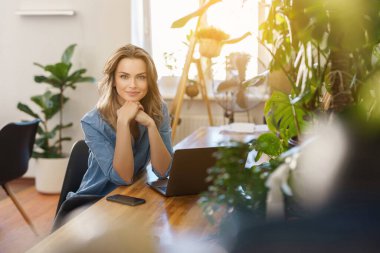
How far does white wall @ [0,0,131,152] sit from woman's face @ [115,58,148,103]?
2.93 metres

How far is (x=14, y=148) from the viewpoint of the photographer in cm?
323

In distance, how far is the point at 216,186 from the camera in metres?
0.85

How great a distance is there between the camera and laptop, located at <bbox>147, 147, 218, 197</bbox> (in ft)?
5.36

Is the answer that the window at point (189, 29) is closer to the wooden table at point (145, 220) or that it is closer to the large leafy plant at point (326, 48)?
the wooden table at point (145, 220)

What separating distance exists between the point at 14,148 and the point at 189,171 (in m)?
1.86

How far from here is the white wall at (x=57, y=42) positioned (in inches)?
199

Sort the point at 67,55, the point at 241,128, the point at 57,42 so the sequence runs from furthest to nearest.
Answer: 1. the point at 57,42
2. the point at 67,55
3. the point at 241,128

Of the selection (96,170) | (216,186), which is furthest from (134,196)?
(216,186)

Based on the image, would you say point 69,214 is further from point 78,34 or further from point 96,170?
point 78,34

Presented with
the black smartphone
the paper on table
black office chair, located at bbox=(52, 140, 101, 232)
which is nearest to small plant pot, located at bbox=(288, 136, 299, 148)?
the black smartphone

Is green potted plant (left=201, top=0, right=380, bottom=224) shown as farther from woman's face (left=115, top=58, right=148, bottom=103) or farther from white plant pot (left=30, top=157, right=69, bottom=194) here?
white plant pot (left=30, top=157, right=69, bottom=194)

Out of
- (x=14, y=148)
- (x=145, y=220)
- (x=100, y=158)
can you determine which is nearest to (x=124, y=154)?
(x=100, y=158)

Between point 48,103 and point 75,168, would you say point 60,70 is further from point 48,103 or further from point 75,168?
point 75,168

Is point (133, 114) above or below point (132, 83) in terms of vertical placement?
below
